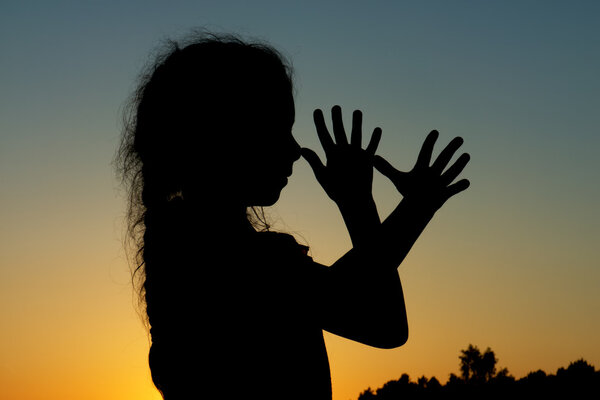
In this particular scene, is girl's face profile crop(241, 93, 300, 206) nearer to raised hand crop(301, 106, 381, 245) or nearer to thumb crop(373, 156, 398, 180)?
raised hand crop(301, 106, 381, 245)

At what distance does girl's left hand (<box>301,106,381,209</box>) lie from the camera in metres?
2.17

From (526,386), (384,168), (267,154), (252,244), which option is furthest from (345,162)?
(526,386)

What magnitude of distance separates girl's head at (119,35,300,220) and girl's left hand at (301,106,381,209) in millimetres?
114

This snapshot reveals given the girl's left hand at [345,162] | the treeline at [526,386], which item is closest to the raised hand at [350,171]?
the girl's left hand at [345,162]

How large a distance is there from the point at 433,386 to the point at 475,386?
738 mm

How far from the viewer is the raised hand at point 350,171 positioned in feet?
7.06

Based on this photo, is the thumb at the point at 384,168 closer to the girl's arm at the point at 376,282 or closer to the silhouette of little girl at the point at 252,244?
the silhouette of little girl at the point at 252,244

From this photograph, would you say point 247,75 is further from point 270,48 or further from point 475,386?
point 475,386

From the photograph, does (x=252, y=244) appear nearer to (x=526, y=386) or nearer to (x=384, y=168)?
(x=384, y=168)

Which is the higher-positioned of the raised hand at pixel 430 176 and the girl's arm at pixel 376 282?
the raised hand at pixel 430 176

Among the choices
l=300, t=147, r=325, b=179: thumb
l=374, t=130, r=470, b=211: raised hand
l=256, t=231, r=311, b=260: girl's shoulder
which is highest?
l=300, t=147, r=325, b=179: thumb

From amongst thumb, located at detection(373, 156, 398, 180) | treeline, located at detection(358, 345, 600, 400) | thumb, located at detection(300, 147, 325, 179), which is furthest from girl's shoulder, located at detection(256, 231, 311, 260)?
treeline, located at detection(358, 345, 600, 400)

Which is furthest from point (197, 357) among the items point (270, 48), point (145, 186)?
point (270, 48)

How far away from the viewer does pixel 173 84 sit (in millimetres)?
2559
